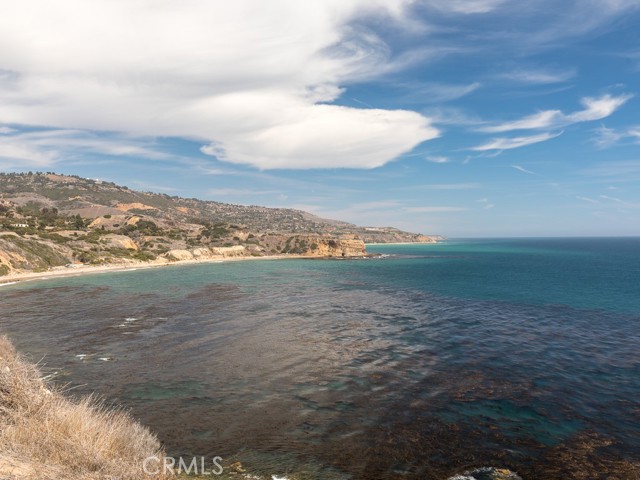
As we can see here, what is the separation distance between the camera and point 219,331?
89.9 ft

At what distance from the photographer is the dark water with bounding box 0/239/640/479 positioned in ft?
38.2

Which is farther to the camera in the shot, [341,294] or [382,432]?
[341,294]

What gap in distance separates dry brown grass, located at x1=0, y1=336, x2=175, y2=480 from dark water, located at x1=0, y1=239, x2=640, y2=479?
340 cm

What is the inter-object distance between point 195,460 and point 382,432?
Answer: 603 centimetres

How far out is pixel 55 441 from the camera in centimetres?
790

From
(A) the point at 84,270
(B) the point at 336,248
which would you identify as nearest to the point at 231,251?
(B) the point at 336,248

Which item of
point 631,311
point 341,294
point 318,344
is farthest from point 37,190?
point 631,311

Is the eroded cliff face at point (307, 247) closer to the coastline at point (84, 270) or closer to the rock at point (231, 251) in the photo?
the rock at point (231, 251)

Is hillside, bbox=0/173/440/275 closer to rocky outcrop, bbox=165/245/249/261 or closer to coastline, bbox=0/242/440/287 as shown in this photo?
rocky outcrop, bbox=165/245/249/261

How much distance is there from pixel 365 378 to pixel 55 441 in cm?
1298

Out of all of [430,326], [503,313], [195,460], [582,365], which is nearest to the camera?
[195,460]

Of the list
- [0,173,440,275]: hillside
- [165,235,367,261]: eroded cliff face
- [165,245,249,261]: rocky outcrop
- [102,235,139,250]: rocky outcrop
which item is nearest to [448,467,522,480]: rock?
[0,173,440,275]: hillside

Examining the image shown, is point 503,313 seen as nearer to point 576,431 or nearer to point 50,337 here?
point 576,431

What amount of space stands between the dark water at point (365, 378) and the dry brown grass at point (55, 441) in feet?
11.1
